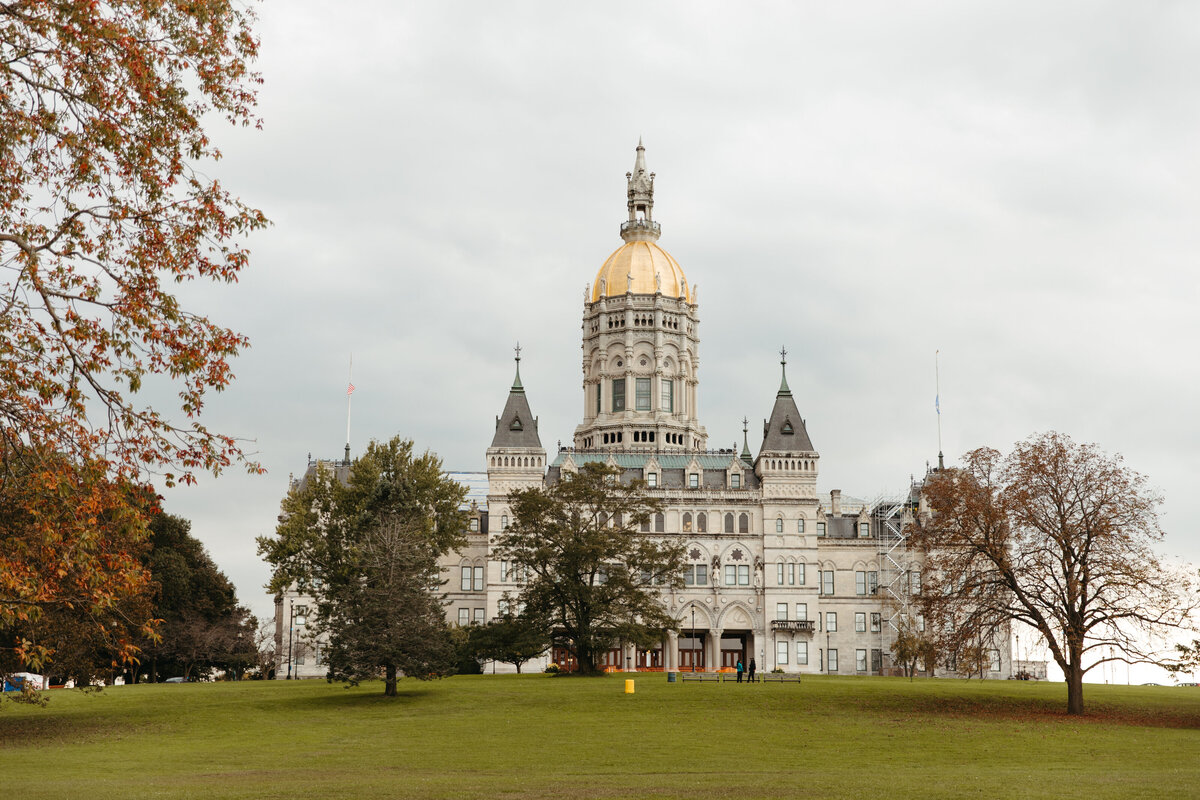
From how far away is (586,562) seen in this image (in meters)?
69.1

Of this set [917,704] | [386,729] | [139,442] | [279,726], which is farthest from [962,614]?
[139,442]

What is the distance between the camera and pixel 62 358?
21469 millimetres

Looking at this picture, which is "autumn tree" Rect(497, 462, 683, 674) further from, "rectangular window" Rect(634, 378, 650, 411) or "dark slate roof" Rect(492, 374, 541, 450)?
"rectangular window" Rect(634, 378, 650, 411)

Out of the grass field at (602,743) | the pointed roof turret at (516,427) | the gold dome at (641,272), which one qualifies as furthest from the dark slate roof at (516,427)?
the grass field at (602,743)

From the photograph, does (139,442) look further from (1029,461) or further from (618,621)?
(618,621)

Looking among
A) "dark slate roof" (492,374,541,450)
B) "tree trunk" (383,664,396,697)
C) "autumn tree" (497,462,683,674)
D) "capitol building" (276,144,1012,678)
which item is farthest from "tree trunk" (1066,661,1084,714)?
"dark slate roof" (492,374,541,450)

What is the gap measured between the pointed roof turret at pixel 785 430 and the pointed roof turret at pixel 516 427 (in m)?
18.5

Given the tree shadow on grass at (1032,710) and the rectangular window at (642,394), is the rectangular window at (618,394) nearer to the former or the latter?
the rectangular window at (642,394)

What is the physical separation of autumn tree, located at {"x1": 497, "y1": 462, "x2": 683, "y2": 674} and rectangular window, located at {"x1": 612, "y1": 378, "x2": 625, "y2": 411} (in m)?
41.2

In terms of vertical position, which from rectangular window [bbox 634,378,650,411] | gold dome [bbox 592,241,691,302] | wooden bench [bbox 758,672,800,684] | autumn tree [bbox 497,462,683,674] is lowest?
wooden bench [bbox 758,672,800,684]

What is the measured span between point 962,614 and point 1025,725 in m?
6.79

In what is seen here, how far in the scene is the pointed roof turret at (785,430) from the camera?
334 feet

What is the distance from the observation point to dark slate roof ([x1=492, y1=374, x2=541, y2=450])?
10131cm

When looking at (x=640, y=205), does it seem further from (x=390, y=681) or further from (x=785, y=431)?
(x=390, y=681)
